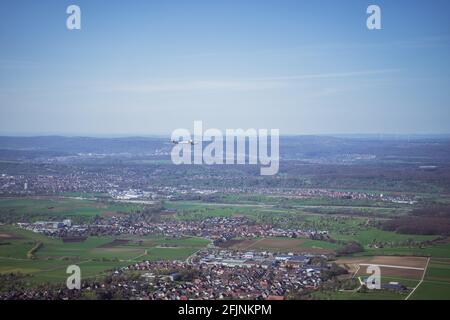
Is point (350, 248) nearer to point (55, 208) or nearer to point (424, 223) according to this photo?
point (424, 223)

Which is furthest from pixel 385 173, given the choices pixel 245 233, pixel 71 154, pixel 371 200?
pixel 71 154

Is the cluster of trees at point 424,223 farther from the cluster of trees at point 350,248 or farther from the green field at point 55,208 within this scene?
the green field at point 55,208

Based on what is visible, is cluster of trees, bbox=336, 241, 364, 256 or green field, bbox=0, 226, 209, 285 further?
cluster of trees, bbox=336, 241, 364, 256

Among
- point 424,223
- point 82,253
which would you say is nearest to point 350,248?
point 424,223

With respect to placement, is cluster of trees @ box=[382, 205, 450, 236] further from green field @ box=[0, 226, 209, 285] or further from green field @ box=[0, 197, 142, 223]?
green field @ box=[0, 197, 142, 223]

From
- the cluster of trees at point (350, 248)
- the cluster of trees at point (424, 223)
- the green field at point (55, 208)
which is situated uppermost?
the green field at point (55, 208)

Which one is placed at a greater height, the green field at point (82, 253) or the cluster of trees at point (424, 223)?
the cluster of trees at point (424, 223)

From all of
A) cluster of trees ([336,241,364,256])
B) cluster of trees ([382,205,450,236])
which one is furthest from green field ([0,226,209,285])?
cluster of trees ([382,205,450,236])

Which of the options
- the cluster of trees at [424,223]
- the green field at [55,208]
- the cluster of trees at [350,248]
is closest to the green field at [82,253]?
the green field at [55,208]

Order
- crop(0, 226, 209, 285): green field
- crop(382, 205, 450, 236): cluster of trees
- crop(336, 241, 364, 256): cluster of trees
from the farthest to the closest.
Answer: crop(382, 205, 450, 236): cluster of trees → crop(336, 241, 364, 256): cluster of trees → crop(0, 226, 209, 285): green field

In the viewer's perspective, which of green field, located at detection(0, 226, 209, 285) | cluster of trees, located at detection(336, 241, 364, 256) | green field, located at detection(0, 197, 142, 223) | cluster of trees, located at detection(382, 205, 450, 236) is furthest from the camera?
green field, located at detection(0, 197, 142, 223)
